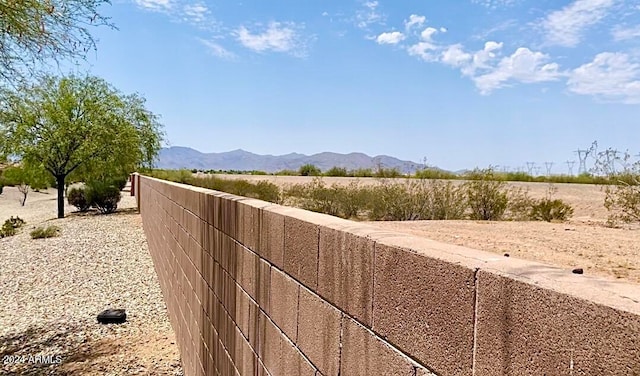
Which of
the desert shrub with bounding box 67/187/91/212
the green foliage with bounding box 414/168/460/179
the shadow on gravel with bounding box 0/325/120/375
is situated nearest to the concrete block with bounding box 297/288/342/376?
the shadow on gravel with bounding box 0/325/120/375

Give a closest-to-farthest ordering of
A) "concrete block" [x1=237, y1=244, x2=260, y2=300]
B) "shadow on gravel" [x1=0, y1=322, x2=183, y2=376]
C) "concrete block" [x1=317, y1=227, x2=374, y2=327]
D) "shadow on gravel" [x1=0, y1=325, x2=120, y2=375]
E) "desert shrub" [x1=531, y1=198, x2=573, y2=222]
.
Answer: "concrete block" [x1=317, y1=227, x2=374, y2=327] < "concrete block" [x1=237, y1=244, x2=260, y2=300] < "shadow on gravel" [x1=0, y1=322, x2=183, y2=376] < "shadow on gravel" [x1=0, y1=325, x2=120, y2=375] < "desert shrub" [x1=531, y1=198, x2=573, y2=222]

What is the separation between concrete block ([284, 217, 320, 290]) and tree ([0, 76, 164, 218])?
83.7ft

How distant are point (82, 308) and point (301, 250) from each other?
31.6 ft

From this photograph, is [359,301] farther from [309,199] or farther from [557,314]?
[309,199]

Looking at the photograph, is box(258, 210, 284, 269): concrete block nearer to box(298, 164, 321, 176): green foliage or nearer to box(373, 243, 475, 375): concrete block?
box(373, 243, 475, 375): concrete block

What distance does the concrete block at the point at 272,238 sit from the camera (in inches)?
119

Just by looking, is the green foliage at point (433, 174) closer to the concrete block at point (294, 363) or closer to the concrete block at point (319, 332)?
the concrete block at point (294, 363)

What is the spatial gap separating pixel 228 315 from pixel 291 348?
1551 millimetres

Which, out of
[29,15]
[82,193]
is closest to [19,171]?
[82,193]

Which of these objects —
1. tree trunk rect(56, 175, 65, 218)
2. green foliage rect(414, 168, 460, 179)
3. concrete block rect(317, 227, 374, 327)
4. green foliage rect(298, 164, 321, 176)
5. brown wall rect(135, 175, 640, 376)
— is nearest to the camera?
brown wall rect(135, 175, 640, 376)

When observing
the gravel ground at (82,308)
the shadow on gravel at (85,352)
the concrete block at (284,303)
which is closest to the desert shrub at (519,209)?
the gravel ground at (82,308)

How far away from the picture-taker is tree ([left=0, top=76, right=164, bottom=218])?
27.0 m

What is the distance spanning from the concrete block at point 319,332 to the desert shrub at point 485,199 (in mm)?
19243

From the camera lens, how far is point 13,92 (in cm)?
978
